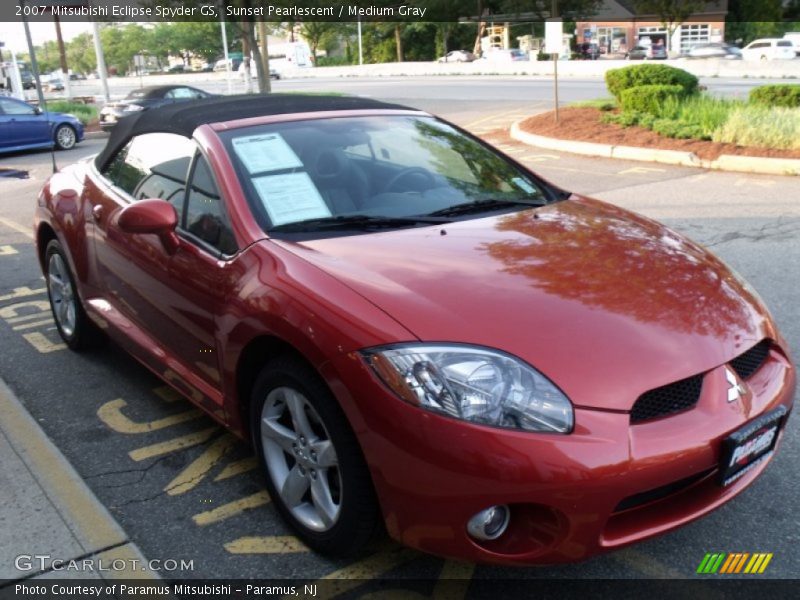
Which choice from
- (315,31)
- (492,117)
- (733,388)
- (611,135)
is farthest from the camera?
(315,31)

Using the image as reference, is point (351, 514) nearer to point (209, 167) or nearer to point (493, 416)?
point (493, 416)

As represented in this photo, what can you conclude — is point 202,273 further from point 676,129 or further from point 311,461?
point 676,129

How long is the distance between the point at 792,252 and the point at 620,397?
4.94m

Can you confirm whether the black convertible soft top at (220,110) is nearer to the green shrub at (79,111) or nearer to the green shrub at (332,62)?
the green shrub at (79,111)

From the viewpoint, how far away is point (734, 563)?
260cm

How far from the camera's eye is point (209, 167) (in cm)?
323

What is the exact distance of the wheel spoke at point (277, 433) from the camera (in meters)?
2.68

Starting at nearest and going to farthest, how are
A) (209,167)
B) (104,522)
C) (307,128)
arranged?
(104,522) → (209,167) → (307,128)

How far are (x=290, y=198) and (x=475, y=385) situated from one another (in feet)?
4.39

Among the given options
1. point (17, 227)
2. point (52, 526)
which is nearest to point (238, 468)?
point (52, 526)

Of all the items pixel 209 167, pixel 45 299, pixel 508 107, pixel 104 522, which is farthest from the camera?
pixel 508 107

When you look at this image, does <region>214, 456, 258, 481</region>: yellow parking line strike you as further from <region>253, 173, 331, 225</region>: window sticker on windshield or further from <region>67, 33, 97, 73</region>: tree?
<region>67, 33, 97, 73</region>: tree

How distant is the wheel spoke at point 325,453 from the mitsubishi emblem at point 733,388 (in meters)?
1.24

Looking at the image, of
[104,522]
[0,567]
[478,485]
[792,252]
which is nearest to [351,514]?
[478,485]
